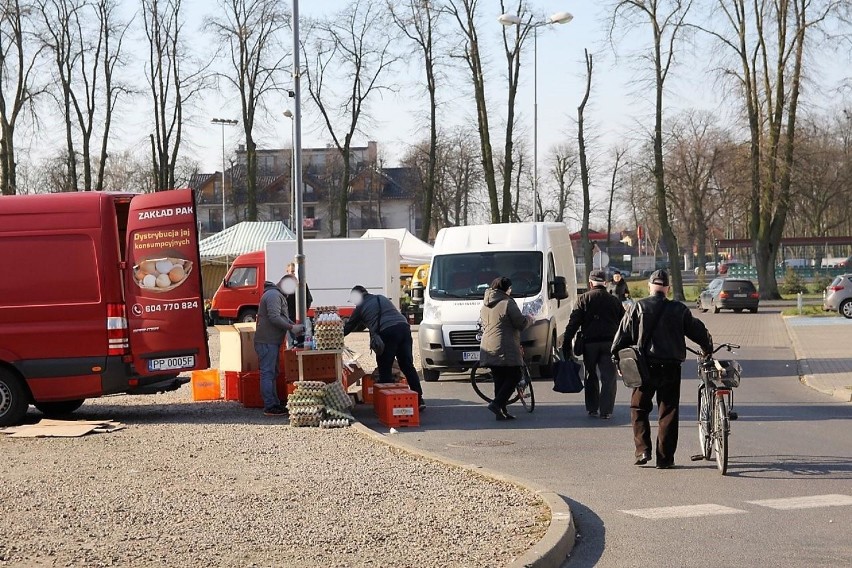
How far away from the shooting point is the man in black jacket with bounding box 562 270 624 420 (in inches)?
566

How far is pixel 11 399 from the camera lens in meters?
14.4

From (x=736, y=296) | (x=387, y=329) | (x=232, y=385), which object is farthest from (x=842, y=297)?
(x=232, y=385)

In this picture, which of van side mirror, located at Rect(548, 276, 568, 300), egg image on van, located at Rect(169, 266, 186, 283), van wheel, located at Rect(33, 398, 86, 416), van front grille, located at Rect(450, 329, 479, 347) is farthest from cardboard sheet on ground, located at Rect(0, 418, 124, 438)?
van side mirror, located at Rect(548, 276, 568, 300)

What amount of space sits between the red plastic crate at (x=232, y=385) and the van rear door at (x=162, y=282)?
2166 mm

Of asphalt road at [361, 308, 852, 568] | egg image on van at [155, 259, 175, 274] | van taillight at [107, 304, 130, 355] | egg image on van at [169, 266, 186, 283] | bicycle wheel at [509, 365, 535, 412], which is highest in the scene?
egg image on van at [155, 259, 175, 274]

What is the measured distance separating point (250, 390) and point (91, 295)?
2724 mm

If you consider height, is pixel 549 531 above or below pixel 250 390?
below

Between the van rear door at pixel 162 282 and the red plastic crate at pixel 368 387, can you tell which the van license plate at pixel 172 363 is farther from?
the red plastic crate at pixel 368 387

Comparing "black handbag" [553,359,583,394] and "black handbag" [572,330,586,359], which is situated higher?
"black handbag" [572,330,586,359]

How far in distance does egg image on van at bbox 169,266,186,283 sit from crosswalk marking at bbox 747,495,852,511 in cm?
820

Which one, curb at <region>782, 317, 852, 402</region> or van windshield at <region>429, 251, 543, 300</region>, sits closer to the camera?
curb at <region>782, 317, 852, 402</region>

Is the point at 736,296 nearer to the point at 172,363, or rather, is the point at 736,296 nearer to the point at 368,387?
the point at 368,387

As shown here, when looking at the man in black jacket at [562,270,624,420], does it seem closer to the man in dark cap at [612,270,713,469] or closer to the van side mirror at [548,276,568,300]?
the man in dark cap at [612,270,713,469]

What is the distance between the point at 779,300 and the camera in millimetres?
55594
